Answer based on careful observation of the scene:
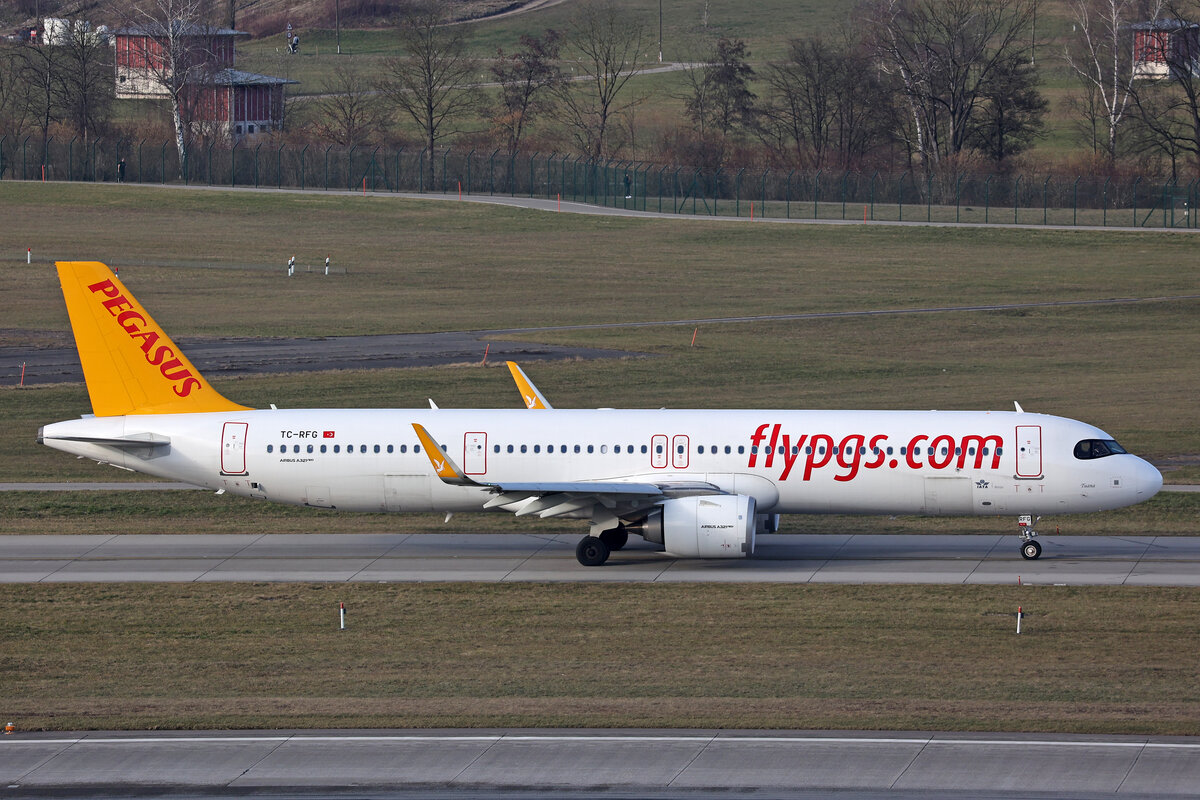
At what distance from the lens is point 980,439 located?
36.7 metres

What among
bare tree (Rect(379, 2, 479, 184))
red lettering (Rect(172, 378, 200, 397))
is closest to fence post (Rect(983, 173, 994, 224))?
bare tree (Rect(379, 2, 479, 184))

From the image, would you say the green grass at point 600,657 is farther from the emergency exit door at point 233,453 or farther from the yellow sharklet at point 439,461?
the emergency exit door at point 233,453

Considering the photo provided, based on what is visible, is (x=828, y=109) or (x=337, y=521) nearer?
(x=337, y=521)

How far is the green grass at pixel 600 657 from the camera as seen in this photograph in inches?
1010

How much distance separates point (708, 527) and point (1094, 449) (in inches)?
381

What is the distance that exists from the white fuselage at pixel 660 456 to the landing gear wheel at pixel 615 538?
1322 millimetres

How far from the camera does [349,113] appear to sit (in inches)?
5974

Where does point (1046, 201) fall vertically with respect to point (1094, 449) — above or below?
above

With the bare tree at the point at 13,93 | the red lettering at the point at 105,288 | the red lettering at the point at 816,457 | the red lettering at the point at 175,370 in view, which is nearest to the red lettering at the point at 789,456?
the red lettering at the point at 816,457

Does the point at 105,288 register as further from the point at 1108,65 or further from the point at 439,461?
the point at 1108,65

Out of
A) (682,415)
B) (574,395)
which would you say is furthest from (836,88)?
(682,415)

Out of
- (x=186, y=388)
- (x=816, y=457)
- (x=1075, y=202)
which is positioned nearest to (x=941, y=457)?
(x=816, y=457)

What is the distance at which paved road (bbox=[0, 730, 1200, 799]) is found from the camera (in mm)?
21891

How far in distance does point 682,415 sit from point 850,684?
1179 cm
